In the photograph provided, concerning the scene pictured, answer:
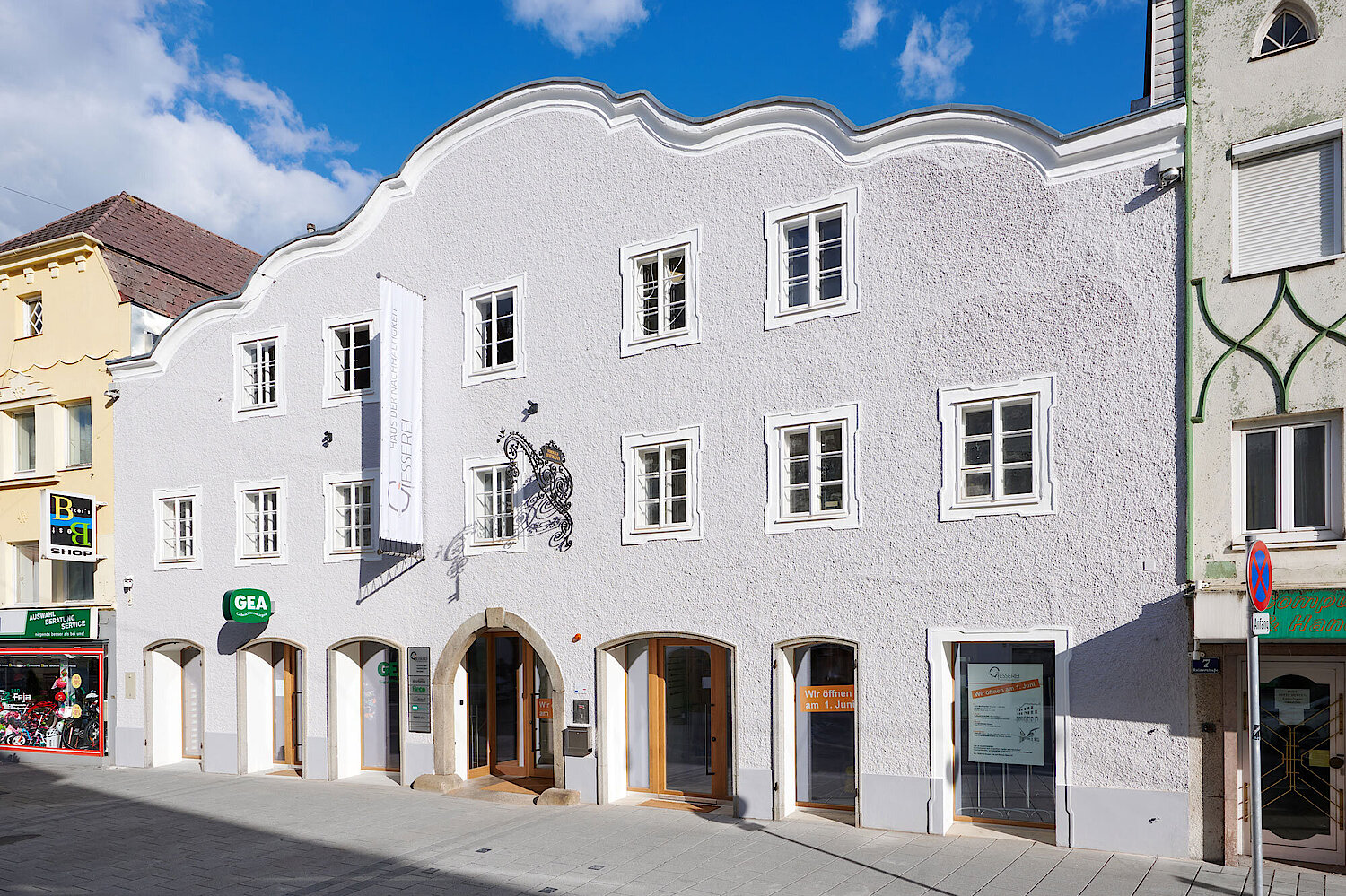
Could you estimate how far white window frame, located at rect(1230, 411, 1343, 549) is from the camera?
10.3 metres

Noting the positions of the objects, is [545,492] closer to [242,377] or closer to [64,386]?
[242,377]

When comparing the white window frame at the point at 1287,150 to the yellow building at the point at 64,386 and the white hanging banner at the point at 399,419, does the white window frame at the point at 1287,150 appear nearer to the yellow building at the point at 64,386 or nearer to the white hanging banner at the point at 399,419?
the white hanging banner at the point at 399,419

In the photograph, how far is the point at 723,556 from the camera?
45.2 ft

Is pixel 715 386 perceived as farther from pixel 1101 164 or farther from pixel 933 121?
pixel 1101 164

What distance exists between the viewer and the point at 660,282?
14727mm

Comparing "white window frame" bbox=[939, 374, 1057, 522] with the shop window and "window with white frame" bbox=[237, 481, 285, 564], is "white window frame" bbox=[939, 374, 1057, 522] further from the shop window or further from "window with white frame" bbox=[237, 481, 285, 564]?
the shop window

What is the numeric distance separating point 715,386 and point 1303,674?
24.0 ft

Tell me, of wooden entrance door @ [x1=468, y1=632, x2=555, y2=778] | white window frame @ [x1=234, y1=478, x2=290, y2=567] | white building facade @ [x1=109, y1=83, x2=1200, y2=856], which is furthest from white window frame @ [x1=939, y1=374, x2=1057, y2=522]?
white window frame @ [x1=234, y1=478, x2=290, y2=567]

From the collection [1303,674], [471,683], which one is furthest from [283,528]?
[1303,674]

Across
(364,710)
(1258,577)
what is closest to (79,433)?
(364,710)

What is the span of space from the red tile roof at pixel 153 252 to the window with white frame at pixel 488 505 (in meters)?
8.27

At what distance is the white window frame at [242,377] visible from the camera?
61.3 feet

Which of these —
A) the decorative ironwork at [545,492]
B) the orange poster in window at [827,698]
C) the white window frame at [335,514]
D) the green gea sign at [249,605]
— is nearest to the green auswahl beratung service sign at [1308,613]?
the orange poster in window at [827,698]

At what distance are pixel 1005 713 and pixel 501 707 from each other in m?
8.07
